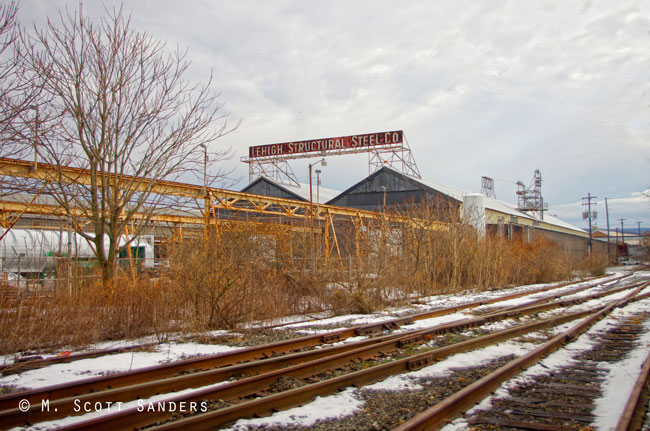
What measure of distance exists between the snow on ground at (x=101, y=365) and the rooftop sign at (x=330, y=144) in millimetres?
39550

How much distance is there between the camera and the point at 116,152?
11484 millimetres

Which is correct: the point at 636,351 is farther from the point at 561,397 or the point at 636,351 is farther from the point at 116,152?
the point at 116,152

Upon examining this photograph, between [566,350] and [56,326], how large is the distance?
9.14 metres

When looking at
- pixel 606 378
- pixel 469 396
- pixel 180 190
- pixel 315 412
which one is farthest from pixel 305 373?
pixel 180 190

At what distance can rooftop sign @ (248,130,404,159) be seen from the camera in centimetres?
4630

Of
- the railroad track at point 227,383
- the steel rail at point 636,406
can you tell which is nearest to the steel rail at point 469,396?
the railroad track at point 227,383

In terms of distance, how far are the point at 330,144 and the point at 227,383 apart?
44474 mm

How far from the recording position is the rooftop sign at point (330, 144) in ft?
152

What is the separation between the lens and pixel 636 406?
199 inches

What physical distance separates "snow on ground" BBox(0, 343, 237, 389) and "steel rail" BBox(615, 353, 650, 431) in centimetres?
597

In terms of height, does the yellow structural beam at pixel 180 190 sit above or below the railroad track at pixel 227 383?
above
